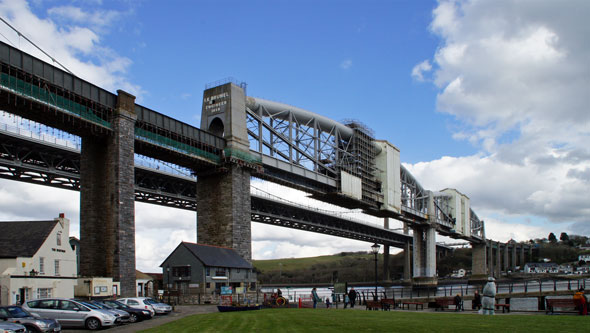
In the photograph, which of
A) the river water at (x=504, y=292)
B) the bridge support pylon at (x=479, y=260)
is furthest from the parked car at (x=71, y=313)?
the bridge support pylon at (x=479, y=260)

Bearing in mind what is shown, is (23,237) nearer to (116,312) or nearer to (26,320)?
(116,312)

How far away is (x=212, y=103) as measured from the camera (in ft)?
216

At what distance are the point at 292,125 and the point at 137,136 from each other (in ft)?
116

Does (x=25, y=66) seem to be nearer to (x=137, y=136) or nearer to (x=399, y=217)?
(x=137, y=136)

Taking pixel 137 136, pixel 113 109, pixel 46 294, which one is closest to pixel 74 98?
pixel 113 109

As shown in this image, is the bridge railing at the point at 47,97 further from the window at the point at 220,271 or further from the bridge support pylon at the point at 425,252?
the bridge support pylon at the point at 425,252

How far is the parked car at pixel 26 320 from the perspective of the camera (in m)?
23.9

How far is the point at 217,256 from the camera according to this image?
52312 mm

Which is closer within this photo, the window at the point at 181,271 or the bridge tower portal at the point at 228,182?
the window at the point at 181,271

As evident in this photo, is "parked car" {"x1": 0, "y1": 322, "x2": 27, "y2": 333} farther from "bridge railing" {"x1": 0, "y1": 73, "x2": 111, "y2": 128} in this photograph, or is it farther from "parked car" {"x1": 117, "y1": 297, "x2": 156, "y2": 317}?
"bridge railing" {"x1": 0, "y1": 73, "x2": 111, "y2": 128}

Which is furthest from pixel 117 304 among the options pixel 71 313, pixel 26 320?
pixel 26 320

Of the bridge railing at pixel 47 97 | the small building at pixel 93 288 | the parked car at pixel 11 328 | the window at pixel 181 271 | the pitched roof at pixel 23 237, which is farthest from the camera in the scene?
the window at pixel 181 271

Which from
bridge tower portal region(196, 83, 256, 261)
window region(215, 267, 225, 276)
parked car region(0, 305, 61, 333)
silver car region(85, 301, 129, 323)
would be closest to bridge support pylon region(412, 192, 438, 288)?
bridge tower portal region(196, 83, 256, 261)

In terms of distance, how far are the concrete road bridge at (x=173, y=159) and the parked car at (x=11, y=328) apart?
21.1 metres
